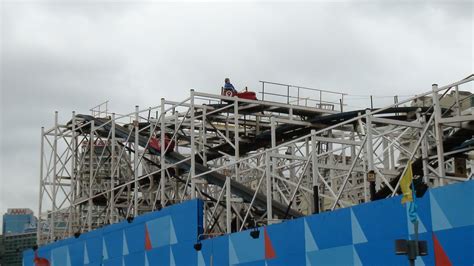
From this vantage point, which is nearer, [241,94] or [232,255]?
[232,255]

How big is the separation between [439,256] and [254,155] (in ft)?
38.3

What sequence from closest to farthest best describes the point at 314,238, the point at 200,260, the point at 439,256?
the point at 439,256, the point at 314,238, the point at 200,260

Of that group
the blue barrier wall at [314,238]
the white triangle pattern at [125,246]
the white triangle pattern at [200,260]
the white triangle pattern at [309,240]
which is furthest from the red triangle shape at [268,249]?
the white triangle pattern at [125,246]

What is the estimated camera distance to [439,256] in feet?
68.7

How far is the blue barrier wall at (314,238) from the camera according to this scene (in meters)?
20.8

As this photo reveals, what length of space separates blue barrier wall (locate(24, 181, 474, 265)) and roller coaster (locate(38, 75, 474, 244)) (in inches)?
42.8

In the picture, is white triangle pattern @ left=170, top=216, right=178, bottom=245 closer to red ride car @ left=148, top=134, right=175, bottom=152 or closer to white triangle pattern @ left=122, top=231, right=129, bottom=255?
white triangle pattern @ left=122, top=231, right=129, bottom=255

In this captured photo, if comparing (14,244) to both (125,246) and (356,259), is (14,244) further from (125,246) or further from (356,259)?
(356,259)

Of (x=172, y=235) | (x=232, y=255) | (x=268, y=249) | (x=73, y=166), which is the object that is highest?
(x=73, y=166)

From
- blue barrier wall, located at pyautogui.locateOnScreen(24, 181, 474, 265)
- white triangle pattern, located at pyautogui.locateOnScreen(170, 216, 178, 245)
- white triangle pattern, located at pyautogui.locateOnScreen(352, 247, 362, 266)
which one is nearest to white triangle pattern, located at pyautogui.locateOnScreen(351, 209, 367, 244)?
blue barrier wall, located at pyautogui.locateOnScreen(24, 181, 474, 265)

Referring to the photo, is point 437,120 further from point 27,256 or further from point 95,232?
point 27,256

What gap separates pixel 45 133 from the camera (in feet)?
174

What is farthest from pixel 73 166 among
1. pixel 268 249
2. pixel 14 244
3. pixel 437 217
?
pixel 14 244

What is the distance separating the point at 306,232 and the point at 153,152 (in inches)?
698
